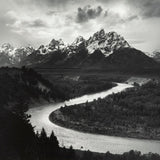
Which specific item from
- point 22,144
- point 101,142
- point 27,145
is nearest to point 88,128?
point 101,142

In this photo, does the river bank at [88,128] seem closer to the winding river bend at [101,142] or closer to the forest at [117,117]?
the forest at [117,117]

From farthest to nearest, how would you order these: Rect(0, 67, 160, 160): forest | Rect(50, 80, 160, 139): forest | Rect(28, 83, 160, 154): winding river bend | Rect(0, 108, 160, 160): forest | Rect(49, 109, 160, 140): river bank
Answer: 1. Rect(50, 80, 160, 139): forest
2. Rect(49, 109, 160, 140): river bank
3. Rect(28, 83, 160, 154): winding river bend
4. Rect(0, 67, 160, 160): forest
5. Rect(0, 108, 160, 160): forest

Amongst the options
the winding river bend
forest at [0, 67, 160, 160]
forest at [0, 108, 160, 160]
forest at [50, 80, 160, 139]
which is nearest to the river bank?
forest at [50, 80, 160, 139]

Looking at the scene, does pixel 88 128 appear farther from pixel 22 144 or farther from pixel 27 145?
pixel 27 145

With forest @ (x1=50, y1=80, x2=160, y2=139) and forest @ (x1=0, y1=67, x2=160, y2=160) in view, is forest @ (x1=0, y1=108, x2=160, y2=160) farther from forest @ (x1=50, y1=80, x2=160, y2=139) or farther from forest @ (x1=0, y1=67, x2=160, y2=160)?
forest @ (x1=50, y1=80, x2=160, y2=139)

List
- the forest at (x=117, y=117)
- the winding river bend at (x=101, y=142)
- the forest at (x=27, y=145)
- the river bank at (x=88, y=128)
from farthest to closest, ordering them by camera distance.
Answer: the forest at (x=117, y=117), the river bank at (x=88, y=128), the winding river bend at (x=101, y=142), the forest at (x=27, y=145)

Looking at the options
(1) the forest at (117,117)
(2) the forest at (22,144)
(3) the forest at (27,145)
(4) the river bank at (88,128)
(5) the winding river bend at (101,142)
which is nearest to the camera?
(2) the forest at (22,144)

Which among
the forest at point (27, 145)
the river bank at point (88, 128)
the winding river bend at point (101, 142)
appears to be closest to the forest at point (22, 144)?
the forest at point (27, 145)

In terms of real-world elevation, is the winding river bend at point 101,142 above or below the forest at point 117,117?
below

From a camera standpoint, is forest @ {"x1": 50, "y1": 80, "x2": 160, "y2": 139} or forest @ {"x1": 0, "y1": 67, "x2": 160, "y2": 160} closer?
forest @ {"x1": 0, "y1": 67, "x2": 160, "y2": 160}
